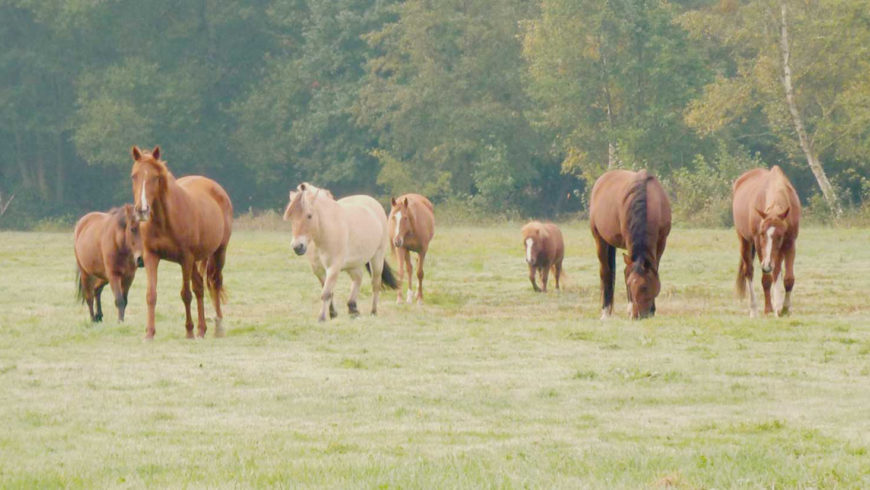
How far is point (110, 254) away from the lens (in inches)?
632

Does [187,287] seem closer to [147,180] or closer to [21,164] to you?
[147,180]

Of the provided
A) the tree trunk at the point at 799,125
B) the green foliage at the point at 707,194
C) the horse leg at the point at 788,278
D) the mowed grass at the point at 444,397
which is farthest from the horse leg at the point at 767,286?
the tree trunk at the point at 799,125

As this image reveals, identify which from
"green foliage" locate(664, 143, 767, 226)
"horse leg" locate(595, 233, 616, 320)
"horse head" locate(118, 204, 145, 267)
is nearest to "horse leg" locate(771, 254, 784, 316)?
"horse leg" locate(595, 233, 616, 320)

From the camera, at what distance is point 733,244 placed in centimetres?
3322

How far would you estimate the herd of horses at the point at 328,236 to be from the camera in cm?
1470

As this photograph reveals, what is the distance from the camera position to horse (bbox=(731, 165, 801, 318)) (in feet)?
52.9

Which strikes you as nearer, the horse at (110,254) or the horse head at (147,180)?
the horse head at (147,180)

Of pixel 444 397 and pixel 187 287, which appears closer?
pixel 444 397

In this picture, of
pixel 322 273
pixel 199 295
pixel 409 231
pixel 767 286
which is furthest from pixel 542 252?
pixel 199 295

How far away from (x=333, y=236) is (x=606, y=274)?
3.36 m

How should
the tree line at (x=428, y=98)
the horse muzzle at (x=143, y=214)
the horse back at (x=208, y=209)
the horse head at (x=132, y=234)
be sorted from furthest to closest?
the tree line at (x=428, y=98)
the horse head at (x=132, y=234)
the horse back at (x=208, y=209)
the horse muzzle at (x=143, y=214)

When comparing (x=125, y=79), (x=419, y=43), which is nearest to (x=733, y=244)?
(x=419, y=43)

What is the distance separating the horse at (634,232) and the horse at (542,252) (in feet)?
12.7

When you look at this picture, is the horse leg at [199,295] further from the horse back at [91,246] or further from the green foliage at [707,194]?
the green foliage at [707,194]
